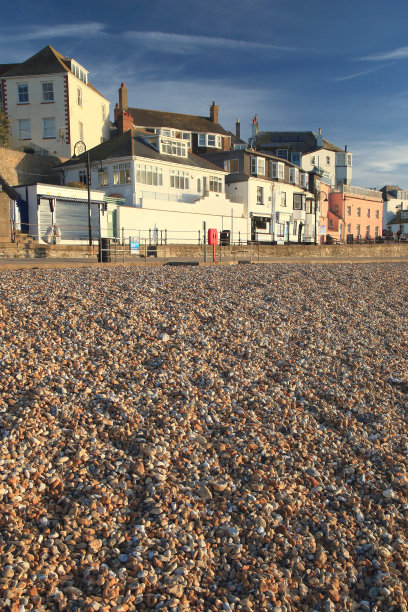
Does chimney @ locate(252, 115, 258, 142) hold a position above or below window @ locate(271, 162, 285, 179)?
above

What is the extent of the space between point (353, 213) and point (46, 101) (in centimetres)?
3594

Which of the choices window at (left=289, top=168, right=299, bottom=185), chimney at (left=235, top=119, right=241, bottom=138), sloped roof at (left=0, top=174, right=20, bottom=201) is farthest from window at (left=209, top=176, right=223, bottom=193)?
chimney at (left=235, top=119, right=241, bottom=138)

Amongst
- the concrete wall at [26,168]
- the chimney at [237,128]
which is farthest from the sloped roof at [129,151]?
the chimney at [237,128]

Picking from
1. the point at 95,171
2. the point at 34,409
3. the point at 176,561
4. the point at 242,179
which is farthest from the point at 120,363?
the point at 242,179

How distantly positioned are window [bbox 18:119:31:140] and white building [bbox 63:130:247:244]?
295 inches

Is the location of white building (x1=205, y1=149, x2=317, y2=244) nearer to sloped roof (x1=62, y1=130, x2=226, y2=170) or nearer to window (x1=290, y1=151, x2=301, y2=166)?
sloped roof (x1=62, y1=130, x2=226, y2=170)

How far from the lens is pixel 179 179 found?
122ft

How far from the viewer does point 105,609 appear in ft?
9.84

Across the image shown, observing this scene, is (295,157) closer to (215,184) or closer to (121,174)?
(215,184)

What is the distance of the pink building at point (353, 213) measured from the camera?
57250mm

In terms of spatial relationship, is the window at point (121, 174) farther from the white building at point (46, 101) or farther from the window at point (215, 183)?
the window at point (215, 183)

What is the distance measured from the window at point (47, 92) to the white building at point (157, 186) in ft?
22.8

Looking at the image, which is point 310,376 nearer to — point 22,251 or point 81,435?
point 81,435

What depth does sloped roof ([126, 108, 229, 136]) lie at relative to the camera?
153 feet
